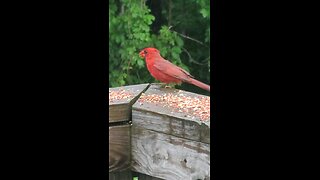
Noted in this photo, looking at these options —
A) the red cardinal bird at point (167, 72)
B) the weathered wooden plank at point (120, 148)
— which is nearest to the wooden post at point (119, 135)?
the weathered wooden plank at point (120, 148)

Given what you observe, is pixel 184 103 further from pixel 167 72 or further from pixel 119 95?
pixel 167 72

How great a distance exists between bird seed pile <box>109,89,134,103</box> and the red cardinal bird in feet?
1.10

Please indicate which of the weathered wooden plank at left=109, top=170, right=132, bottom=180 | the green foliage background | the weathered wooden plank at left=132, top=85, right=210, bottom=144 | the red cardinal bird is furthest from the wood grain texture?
the green foliage background

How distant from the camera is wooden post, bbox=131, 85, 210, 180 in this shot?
1.10 m

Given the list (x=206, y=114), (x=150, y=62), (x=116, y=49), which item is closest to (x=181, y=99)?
(x=206, y=114)

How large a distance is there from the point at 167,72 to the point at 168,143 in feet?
1.85

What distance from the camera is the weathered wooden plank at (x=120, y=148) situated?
1.20 metres

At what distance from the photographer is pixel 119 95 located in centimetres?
127

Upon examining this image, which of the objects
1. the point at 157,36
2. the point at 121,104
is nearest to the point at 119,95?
the point at 121,104

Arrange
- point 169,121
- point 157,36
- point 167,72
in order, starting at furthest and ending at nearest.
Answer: point 157,36 → point 167,72 → point 169,121

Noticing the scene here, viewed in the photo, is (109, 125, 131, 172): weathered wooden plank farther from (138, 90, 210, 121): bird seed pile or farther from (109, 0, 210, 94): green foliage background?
(109, 0, 210, 94): green foliage background

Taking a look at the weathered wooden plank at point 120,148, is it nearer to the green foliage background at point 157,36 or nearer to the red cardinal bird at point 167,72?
the red cardinal bird at point 167,72
